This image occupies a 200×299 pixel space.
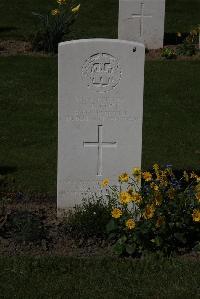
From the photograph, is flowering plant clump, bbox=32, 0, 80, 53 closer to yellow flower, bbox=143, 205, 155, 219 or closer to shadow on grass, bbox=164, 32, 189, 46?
shadow on grass, bbox=164, 32, 189, 46

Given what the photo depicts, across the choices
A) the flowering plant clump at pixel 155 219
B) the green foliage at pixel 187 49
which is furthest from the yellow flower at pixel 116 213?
the green foliage at pixel 187 49

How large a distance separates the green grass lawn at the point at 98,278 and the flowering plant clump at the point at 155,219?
0.18 meters

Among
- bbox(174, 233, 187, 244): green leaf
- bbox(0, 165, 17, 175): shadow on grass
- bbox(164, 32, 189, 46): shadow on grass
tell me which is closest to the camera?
bbox(174, 233, 187, 244): green leaf

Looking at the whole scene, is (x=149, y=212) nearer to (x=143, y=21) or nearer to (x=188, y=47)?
(x=188, y=47)

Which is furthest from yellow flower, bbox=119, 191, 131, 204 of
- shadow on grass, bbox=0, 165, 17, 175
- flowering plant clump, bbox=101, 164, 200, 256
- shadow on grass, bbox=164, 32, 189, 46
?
shadow on grass, bbox=164, 32, 189, 46

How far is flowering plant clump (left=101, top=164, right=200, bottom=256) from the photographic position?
664 cm

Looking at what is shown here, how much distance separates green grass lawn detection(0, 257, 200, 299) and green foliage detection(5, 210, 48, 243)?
0.35 metres

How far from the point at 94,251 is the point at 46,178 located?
2143 mm

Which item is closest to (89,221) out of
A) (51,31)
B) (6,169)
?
(6,169)

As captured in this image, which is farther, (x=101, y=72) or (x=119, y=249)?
(x=101, y=72)

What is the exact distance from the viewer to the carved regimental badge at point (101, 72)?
7.18 m

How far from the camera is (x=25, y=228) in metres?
6.99

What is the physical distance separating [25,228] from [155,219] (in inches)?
48.1

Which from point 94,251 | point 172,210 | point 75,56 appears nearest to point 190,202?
point 172,210
